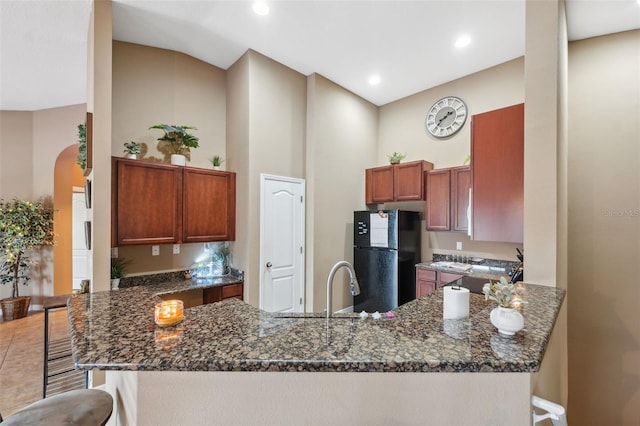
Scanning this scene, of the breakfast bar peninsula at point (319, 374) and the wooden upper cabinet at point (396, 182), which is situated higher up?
the wooden upper cabinet at point (396, 182)

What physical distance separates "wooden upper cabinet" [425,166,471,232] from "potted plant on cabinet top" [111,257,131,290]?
151 inches

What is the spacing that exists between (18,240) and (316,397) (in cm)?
574

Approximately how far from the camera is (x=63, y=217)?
5.07 metres

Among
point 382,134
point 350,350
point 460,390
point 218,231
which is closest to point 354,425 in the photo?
point 350,350

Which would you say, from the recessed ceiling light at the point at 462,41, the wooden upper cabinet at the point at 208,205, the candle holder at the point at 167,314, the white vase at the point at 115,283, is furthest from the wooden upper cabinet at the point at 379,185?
the candle holder at the point at 167,314

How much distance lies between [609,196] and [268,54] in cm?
385

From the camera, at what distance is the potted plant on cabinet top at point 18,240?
433 centimetres

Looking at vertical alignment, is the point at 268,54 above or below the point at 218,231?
above

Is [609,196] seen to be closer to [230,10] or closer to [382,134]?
[382,134]

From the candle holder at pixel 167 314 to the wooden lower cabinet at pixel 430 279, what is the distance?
3.22 m

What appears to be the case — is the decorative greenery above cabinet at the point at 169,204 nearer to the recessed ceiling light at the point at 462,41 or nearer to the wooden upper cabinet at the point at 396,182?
the wooden upper cabinet at the point at 396,182

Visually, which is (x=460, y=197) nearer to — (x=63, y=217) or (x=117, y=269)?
(x=117, y=269)

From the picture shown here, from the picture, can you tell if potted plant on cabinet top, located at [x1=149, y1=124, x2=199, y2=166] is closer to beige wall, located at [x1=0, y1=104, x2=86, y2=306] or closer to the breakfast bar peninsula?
the breakfast bar peninsula

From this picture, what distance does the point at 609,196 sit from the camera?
248 centimetres
